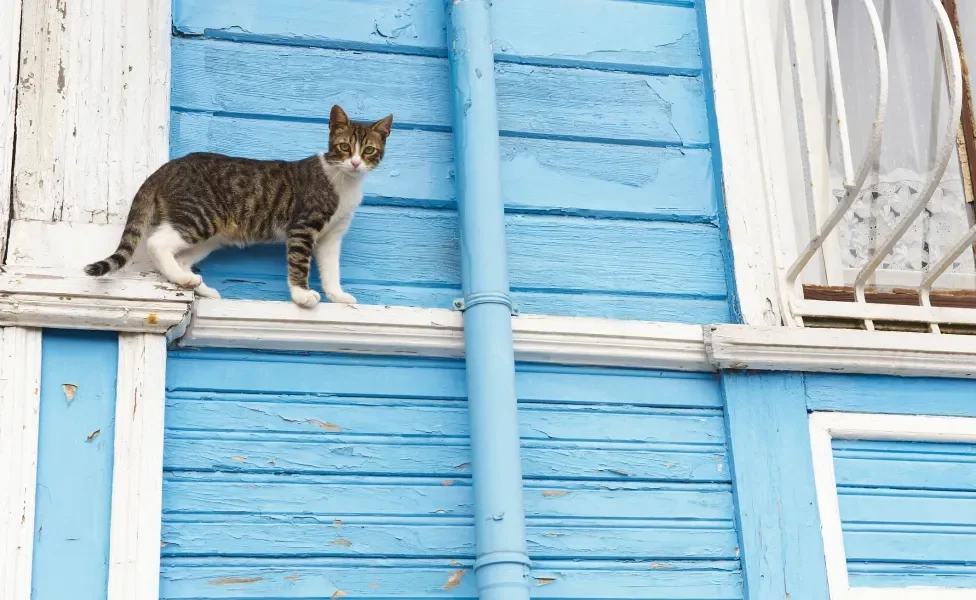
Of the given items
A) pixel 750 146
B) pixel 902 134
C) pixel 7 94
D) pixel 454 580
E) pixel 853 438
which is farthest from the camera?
pixel 902 134

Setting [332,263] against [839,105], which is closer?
[332,263]

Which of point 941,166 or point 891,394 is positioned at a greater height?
point 941,166

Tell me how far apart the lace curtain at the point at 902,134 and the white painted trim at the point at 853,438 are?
0.53 metres

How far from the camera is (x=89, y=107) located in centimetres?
302

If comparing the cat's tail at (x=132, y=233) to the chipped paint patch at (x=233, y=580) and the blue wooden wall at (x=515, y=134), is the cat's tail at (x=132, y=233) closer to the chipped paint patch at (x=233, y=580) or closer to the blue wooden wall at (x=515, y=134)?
the blue wooden wall at (x=515, y=134)

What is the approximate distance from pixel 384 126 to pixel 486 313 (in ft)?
1.70

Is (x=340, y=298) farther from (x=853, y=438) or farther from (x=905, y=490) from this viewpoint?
(x=905, y=490)

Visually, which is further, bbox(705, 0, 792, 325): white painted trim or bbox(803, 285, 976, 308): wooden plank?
bbox(803, 285, 976, 308): wooden plank

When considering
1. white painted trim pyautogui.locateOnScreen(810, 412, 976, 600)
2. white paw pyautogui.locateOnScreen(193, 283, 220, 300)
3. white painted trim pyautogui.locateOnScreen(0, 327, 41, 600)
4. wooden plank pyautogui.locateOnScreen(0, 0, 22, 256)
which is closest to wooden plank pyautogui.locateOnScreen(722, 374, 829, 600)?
white painted trim pyautogui.locateOnScreen(810, 412, 976, 600)

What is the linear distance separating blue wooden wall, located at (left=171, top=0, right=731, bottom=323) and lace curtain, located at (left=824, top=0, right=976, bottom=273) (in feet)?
1.67

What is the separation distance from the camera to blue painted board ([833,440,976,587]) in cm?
308

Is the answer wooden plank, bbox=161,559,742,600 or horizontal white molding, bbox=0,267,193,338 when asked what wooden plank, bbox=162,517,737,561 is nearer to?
wooden plank, bbox=161,559,742,600

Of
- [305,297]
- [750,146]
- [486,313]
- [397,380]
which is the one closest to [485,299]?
[486,313]

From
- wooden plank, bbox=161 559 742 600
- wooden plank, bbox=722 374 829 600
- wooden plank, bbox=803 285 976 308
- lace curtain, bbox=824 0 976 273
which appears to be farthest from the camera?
lace curtain, bbox=824 0 976 273
